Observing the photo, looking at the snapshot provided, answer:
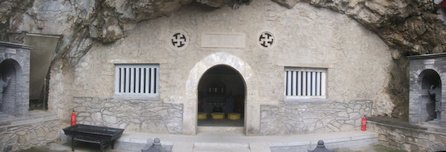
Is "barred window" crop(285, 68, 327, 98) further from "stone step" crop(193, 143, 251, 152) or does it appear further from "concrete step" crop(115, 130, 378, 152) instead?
"stone step" crop(193, 143, 251, 152)

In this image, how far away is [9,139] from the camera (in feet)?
27.6

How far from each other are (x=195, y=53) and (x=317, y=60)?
12.1 ft

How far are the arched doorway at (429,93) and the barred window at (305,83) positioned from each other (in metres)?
2.67

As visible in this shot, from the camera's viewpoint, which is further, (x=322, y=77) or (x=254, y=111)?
(x=322, y=77)

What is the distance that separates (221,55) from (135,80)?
9.08ft

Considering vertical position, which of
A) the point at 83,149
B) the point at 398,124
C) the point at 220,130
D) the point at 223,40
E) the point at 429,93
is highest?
the point at 223,40

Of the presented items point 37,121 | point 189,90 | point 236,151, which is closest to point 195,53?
point 189,90

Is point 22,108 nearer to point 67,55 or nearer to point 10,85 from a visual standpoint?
point 10,85

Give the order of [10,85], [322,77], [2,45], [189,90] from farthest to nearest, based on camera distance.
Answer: [322,77]
[189,90]
[10,85]
[2,45]

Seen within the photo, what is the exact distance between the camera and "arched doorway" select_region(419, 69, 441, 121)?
9.37 meters

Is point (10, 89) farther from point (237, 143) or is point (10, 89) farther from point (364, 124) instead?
point (364, 124)

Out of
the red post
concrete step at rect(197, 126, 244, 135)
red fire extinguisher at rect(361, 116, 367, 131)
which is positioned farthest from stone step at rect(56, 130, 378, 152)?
the red post

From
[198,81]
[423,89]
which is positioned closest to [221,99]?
[198,81]

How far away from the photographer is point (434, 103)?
31.0 ft
